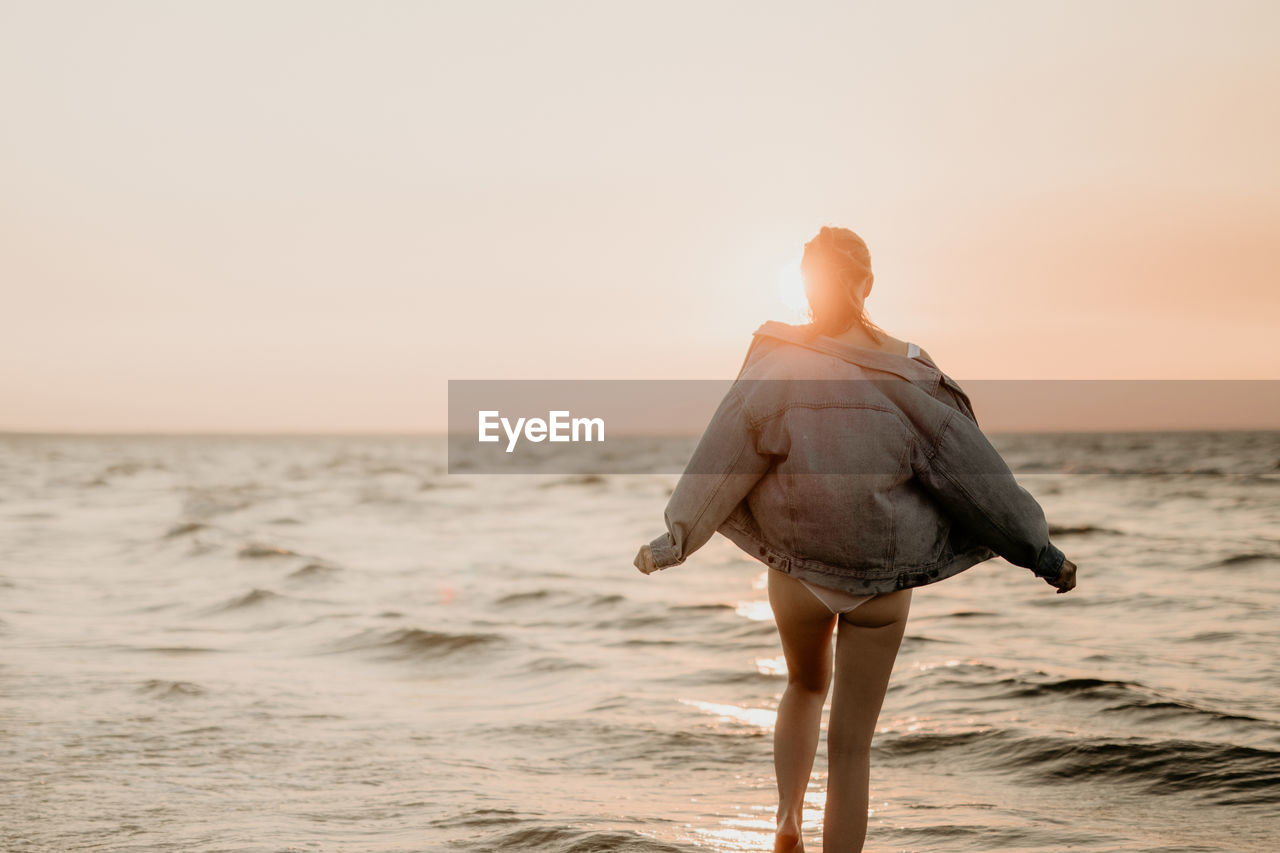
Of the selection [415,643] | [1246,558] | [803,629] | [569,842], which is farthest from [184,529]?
[803,629]

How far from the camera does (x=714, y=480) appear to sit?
11.8ft

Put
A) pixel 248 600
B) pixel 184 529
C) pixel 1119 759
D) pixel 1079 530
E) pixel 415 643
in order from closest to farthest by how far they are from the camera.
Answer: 1. pixel 1119 759
2. pixel 415 643
3. pixel 248 600
4. pixel 1079 530
5. pixel 184 529

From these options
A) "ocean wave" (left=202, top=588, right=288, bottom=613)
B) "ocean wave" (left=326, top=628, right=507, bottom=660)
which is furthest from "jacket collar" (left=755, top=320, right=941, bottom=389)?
"ocean wave" (left=202, top=588, right=288, bottom=613)

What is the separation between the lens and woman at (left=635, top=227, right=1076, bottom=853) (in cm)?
346

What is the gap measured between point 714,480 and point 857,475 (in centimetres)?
→ 45

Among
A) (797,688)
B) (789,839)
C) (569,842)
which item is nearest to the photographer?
(797,688)

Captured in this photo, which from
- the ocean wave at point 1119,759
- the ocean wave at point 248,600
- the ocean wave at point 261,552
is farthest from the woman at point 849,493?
the ocean wave at point 261,552

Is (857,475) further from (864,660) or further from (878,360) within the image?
(864,660)

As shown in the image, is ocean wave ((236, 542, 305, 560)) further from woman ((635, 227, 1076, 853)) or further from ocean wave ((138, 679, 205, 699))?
woman ((635, 227, 1076, 853))

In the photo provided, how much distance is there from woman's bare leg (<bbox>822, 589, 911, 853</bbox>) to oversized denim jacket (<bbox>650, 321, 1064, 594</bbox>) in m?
0.10

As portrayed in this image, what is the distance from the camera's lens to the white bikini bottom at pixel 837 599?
3445mm

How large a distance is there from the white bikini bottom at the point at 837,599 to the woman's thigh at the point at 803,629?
2 centimetres

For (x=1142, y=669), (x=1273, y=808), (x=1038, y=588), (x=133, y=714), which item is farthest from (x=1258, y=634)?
(x=133, y=714)

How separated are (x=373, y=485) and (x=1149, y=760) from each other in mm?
35852
